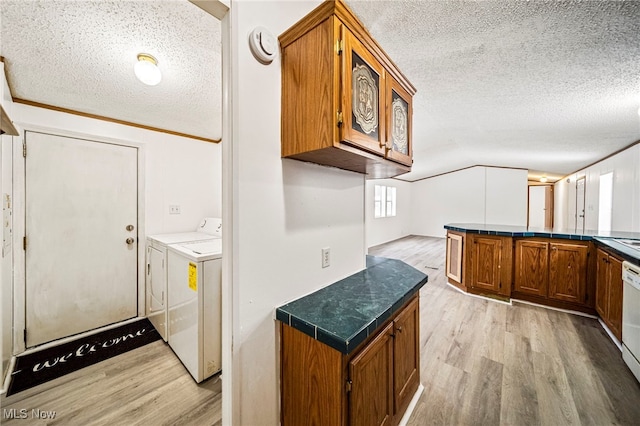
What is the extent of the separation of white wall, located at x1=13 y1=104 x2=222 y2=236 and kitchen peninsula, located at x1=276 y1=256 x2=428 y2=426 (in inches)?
99.4

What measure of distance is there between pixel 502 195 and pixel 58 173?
10.1 meters

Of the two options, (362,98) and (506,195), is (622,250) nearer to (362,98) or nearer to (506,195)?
(362,98)

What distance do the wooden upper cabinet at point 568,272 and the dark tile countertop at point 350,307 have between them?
8.62 feet

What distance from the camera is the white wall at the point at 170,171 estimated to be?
2.50 meters

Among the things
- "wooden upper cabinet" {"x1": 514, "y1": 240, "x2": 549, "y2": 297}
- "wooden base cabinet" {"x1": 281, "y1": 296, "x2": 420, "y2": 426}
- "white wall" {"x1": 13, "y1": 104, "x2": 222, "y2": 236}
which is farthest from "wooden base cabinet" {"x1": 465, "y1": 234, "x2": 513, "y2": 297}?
"white wall" {"x1": 13, "y1": 104, "x2": 222, "y2": 236}

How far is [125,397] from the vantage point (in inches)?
65.5

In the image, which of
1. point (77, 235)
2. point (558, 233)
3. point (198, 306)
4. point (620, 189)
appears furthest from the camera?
point (620, 189)

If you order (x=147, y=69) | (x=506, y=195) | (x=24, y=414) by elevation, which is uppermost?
(x=147, y=69)

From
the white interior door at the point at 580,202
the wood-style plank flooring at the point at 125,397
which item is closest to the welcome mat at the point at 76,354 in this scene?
the wood-style plank flooring at the point at 125,397

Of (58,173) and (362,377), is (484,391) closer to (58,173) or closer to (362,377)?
(362,377)

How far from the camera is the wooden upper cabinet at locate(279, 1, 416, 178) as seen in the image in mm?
983

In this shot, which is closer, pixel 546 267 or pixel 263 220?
pixel 263 220

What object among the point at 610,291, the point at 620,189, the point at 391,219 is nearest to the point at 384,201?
the point at 391,219

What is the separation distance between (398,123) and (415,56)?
38.9 inches
